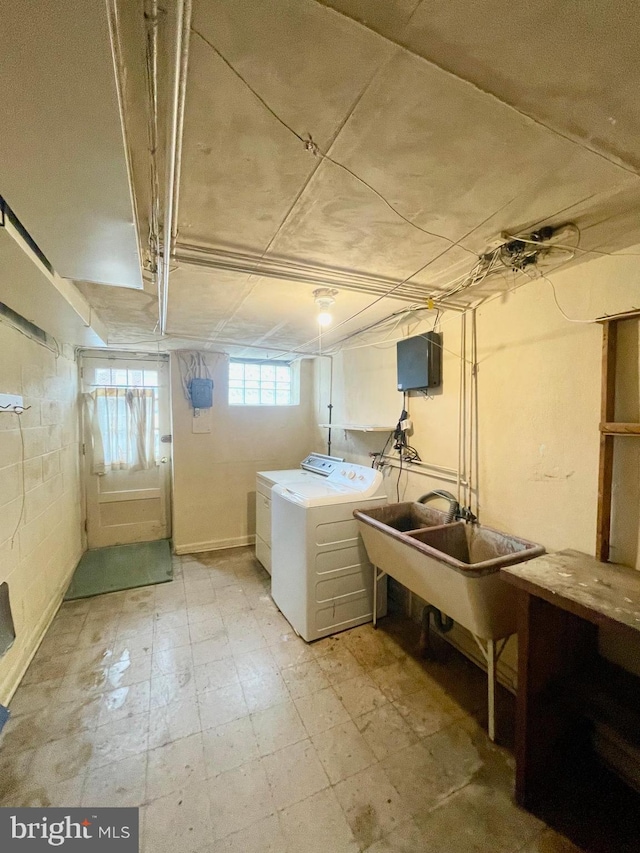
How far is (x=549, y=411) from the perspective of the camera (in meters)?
1.72

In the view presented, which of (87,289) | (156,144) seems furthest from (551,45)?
(87,289)

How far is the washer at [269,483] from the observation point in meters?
3.08

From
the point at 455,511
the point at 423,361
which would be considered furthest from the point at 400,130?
the point at 455,511

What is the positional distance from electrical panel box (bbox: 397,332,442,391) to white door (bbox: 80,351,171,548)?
114 inches

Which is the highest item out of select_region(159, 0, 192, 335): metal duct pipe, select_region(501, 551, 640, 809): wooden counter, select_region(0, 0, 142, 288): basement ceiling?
select_region(159, 0, 192, 335): metal duct pipe

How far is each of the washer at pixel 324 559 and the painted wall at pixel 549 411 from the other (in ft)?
2.34

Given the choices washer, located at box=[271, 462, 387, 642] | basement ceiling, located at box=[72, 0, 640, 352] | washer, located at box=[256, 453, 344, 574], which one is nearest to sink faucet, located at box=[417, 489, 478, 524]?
washer, located at box=[271, 462, 387, 642]

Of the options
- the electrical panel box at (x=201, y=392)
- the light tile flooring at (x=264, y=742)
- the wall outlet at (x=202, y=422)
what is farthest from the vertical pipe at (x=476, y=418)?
the wall outlet at (x=202, y=422)

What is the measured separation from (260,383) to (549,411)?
3257 mm

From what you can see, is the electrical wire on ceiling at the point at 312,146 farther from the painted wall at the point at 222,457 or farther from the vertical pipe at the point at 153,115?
the painted wall at the point at 222,457

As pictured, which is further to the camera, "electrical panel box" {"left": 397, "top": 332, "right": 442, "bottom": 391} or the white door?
the white door

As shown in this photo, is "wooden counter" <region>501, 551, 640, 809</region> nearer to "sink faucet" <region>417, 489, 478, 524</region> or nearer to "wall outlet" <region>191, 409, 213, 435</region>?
"sink faucet" <region>417, 489, 478, 524</region>

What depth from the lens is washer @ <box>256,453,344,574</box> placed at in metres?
3.08

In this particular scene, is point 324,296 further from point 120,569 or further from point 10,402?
point 120,569
